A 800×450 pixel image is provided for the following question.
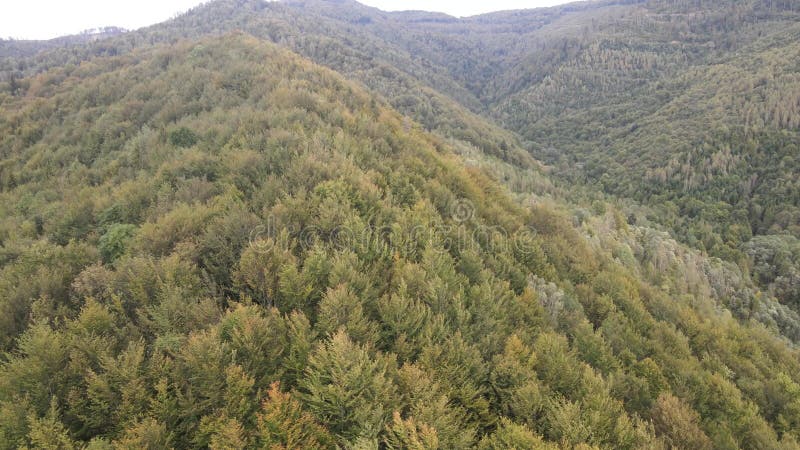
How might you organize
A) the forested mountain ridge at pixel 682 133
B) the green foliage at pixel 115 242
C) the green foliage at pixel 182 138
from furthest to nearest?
1. the forested mountain ridge at pixel 682 133
2. the green foliage at pixel 182 138
3. the green foliage at pixel 115 242

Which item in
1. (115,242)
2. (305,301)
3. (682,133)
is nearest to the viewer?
(305,301)

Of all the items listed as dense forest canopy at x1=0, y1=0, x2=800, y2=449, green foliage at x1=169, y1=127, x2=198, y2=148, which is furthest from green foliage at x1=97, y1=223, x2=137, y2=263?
green foliage at x1=169, y1=127, x2=198, y2=148

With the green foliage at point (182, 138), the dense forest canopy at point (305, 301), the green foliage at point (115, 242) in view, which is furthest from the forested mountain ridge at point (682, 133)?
the green foliage at point (115, 242)

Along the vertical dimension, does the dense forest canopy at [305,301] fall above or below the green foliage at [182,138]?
below

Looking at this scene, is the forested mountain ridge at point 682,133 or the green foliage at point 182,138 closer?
the green foliage at point 182,138

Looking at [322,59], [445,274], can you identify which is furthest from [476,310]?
[322,59]

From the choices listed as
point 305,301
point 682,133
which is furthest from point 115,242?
point 682,133

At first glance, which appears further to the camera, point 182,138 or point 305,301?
point 182,138

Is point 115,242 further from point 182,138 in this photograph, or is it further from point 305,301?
point 182,138

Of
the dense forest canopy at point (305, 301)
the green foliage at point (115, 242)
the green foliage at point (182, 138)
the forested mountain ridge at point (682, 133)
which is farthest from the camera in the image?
the forested mountain ridge at point (682, 133)

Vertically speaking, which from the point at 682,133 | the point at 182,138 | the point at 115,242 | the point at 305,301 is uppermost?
the point at 182,138

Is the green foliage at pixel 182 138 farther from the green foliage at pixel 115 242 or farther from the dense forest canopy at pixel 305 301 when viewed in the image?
the green foliage at pixel 115 242
